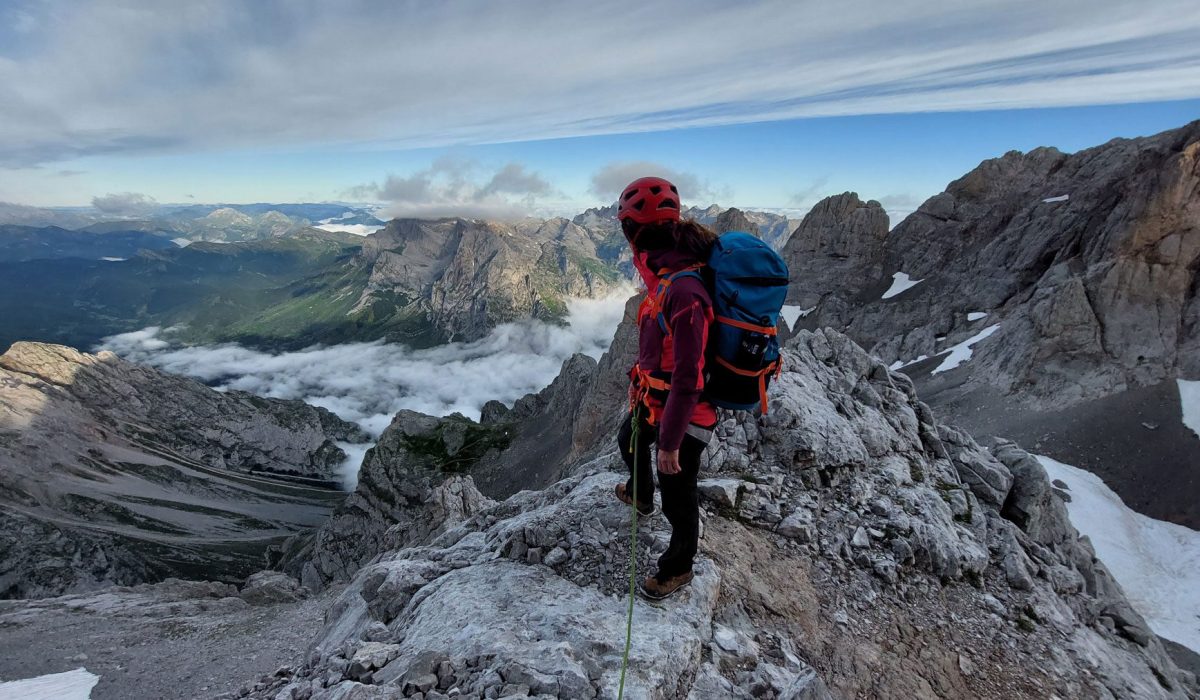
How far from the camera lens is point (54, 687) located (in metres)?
22.8

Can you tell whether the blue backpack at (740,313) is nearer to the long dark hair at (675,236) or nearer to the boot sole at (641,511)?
the long dark hair at (675,236)

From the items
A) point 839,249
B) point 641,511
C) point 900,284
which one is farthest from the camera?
point 839,249

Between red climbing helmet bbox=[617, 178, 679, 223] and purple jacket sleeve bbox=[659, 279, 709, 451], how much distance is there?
113cm

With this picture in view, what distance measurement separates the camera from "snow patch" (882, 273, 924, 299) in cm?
9812

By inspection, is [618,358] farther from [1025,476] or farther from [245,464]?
[245,464]

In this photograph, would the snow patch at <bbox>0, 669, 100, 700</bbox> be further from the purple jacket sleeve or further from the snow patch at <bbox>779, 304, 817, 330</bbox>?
the snow patch at <bbox>779, 304, 817, 330</bbox>

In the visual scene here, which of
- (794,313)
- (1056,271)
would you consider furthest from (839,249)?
(1056,271)

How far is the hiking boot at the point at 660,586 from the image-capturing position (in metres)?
7.55

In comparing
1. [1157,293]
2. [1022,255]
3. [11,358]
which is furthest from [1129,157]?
[11,358]

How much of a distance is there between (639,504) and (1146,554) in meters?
50.1

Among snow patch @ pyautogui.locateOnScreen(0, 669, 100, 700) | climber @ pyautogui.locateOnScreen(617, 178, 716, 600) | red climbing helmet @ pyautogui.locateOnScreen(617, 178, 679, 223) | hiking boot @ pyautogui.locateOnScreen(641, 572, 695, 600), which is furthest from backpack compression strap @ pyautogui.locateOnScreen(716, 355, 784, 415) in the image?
snow patch @ pyautogui.locateOnScreen(0, 669, 100, 700)

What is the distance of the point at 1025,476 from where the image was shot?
17141mm

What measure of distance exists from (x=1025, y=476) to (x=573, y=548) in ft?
52.8

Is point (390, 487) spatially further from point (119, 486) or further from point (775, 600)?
point (775, 600)
